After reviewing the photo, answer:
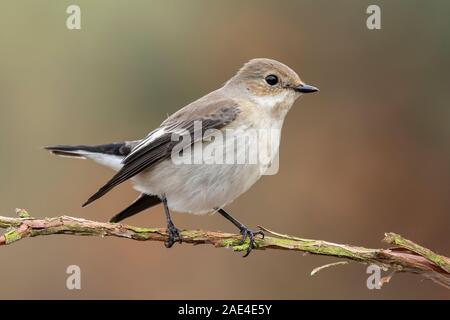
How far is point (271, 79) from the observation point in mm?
5023

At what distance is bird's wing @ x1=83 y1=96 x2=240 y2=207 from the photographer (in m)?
4.65

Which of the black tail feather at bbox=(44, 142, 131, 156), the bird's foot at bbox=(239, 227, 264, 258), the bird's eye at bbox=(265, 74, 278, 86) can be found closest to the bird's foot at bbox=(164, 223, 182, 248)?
the bird's foot at bbox=(239, 227, 264, 258)

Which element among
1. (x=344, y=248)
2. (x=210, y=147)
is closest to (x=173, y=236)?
(x=210, y=147)

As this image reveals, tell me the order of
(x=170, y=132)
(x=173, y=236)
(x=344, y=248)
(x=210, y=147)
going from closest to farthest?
(x=344, y=248)
(x=173, y=236)
(x=210, y=147)
(x=170, y=132)

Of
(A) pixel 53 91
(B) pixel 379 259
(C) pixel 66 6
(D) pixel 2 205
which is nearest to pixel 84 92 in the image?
(A) pixel 53 91

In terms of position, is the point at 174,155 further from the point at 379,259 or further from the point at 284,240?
the point at 379,259

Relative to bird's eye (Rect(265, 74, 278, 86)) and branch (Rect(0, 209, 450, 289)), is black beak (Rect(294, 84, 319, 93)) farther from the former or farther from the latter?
branch (Rect(0, 209, 450, 289))

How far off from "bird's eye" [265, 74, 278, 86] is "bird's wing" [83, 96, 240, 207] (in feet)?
1.11

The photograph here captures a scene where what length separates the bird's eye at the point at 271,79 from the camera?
500 cm

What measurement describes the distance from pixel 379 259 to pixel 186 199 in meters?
1.60

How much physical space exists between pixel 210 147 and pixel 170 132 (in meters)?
0.38

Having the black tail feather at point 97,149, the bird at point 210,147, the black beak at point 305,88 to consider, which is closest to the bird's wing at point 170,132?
the bird at point 210,147

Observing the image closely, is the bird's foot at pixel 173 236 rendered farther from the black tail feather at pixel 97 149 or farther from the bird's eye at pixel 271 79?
the bird's eye at pixel 271 79

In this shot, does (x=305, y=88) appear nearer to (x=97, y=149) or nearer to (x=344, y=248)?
(x=97, y=149)
